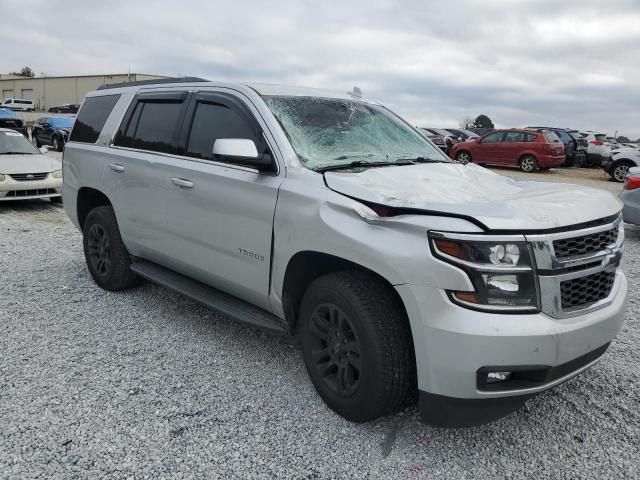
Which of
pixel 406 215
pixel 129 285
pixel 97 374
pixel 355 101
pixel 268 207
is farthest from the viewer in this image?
pixel 129 285

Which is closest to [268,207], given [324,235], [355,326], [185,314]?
[324,235]

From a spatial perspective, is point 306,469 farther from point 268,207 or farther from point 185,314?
point 185,314

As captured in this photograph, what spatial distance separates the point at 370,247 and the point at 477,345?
69 cm

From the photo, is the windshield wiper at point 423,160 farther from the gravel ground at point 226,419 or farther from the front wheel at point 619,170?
the front wheel at point 619,170

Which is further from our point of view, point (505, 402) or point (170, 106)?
point (170, 106)

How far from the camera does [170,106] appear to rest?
4.22 metres

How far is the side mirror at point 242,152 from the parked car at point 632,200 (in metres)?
7.01

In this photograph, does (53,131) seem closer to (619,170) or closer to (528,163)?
(528,163)

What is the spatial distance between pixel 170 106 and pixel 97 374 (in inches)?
82.9

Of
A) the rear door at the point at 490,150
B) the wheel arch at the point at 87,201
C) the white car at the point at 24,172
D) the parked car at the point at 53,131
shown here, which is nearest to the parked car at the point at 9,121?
the parked car at the point at 53,131

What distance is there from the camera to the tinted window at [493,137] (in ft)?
67.1

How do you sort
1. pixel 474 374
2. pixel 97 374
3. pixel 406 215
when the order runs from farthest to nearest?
pixel 97 374 → pixel 406 215 → pixel 474 374

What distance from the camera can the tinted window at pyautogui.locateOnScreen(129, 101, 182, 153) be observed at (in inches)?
163

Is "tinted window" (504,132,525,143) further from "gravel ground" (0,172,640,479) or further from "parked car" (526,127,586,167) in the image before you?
"gravel ground" (0,172,640,479)
